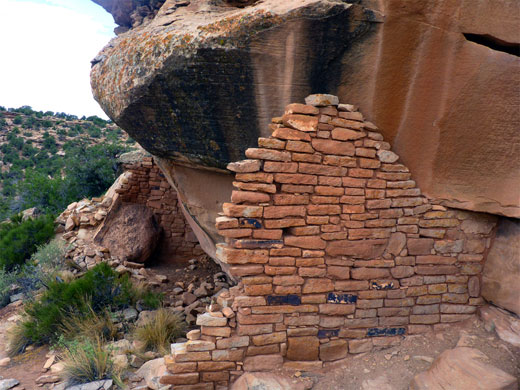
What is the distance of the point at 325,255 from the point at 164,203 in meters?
4.62

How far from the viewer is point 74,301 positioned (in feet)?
14.1

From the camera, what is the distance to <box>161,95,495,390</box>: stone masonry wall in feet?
9.13

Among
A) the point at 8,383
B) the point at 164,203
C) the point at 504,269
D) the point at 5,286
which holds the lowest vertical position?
the point at 5,286

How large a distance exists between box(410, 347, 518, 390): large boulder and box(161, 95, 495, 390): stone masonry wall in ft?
1.42

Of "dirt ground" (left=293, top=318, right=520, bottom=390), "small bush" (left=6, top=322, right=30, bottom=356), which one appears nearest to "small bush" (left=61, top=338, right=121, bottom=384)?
"small bush" (left=6, top=322, right=30, bottom=356)

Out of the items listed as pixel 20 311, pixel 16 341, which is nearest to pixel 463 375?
pixel 16 341

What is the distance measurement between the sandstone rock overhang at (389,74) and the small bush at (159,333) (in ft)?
7.36

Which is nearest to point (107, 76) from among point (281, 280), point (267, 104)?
point (267, 104)

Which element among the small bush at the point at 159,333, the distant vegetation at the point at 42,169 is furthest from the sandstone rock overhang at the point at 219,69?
the distant vegetation at the point at 42,169

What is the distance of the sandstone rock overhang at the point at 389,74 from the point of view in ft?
8.73

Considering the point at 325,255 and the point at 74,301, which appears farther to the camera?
the point at 74,301

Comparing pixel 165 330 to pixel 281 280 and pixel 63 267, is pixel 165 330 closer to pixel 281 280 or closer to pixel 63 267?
pixel 281 280

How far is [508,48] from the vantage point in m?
2.76

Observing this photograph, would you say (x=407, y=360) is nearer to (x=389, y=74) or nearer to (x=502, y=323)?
(x=502, y=323)
